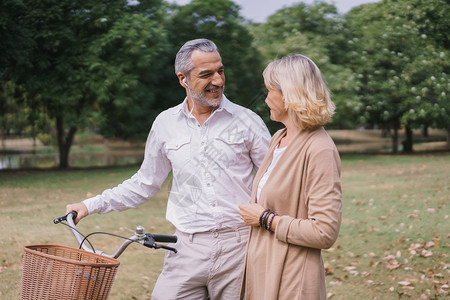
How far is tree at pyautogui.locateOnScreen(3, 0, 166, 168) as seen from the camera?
54.5 ft

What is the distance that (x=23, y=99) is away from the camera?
20.1m

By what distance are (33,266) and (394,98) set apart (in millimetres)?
14883

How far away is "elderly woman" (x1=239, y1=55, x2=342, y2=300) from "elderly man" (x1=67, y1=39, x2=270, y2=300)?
16.7 inches

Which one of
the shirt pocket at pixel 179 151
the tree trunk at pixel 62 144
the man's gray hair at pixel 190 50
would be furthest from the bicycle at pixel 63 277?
the tree trunk at pixel 62 144

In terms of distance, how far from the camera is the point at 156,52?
16.7 m

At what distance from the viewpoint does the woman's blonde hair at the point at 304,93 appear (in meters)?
2.26

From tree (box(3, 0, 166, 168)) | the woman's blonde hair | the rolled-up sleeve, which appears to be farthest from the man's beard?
tree (box(3, 0, 166, 168))

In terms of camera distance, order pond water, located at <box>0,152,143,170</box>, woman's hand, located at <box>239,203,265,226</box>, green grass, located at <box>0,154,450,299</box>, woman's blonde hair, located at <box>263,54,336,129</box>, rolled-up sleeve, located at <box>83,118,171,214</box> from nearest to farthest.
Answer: woman's blonde hair, located at <box>263,54,336,129</box> < woman's hand, located at <box>239,203,265,226</box> < rolled-up sleeve, located at <box>83,118,171,214</box> < green grass, located at <box>0,154,450,299</box> < pond water, located at <box>0,152,143,170</box>

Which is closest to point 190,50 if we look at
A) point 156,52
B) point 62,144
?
point 156,52

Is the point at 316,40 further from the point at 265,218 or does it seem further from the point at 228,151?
the point at 265,218

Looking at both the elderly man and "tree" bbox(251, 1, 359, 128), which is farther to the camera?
"tree" bbox(251, 1, 359, 128)

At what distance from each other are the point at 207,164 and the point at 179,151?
19 cm

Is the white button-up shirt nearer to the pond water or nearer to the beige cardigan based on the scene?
the beige cardigan

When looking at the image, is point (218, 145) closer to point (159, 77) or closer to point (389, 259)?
point (389, 259)
